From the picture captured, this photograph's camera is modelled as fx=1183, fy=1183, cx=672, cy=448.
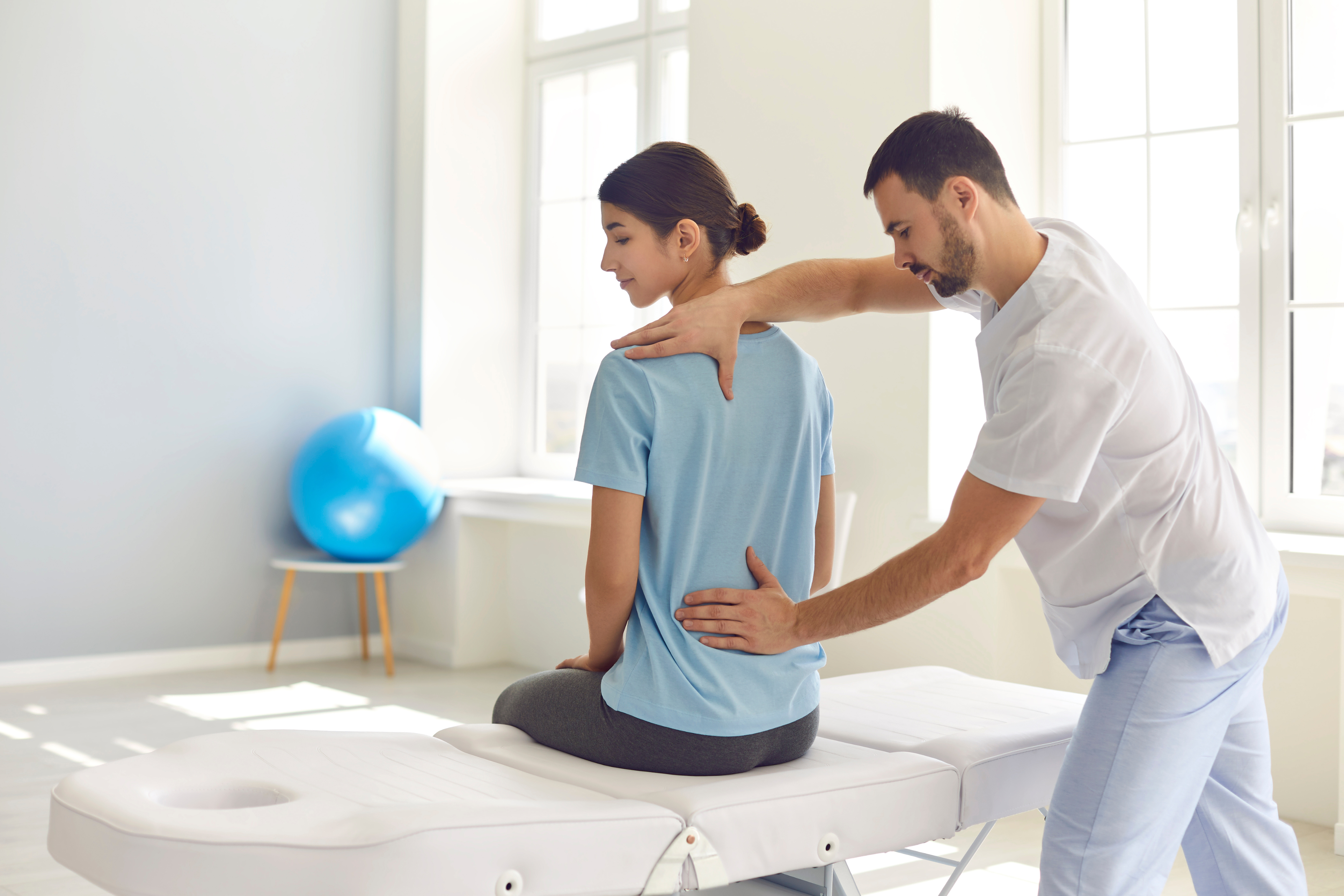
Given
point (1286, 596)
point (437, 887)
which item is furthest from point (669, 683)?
point (1286, 596)

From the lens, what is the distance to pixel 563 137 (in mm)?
5168

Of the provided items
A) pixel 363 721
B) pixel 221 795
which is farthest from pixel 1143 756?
pixel 363 721

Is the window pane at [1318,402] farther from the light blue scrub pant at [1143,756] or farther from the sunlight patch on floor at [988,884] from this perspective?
the light blue scrub pant at [1143,756]

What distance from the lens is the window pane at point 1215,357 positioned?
3.22 m

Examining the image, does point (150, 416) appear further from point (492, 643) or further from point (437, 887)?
point (437, 887)

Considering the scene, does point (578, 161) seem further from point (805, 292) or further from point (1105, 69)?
point (805, 292)

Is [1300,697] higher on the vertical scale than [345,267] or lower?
lower

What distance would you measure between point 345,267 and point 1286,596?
4.23 meters

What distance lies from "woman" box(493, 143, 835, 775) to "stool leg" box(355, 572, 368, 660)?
11.2 ft

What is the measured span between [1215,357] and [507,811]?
8.89 ft

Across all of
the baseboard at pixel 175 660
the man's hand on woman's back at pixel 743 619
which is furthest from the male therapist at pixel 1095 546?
the baseboard at pixel 175 660

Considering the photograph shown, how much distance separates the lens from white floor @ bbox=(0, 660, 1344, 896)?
2.38 metres

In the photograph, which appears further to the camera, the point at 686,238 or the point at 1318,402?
the point at 1318,402

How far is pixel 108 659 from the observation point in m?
4.40
